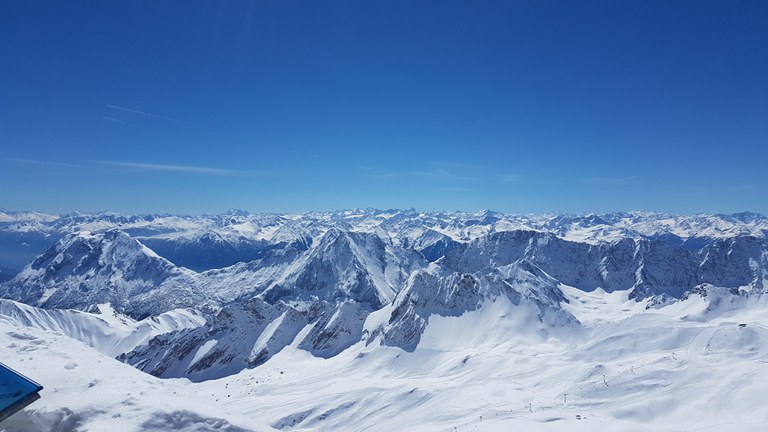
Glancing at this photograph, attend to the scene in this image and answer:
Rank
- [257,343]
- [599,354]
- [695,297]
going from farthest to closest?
[695,297] < [257,343] < [599,354]

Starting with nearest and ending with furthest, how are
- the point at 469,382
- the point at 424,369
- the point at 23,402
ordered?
the point at 23,402 → the point at 469,382 → the point at 424,369

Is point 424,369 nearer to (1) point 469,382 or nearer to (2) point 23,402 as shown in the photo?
(1) point 469,382

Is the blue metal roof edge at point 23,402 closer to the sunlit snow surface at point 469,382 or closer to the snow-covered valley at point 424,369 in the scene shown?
the sunlit snow surface at point 469,382

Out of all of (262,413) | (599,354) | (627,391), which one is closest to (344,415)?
(262,413)

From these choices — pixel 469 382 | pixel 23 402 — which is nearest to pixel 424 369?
pixel 469 382

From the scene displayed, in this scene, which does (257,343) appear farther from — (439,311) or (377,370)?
(439,311)

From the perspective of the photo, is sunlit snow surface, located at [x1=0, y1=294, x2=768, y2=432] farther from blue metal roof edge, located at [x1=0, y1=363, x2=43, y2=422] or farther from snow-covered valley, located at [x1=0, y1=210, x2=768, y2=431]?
blue metal roof edge, located at [x1=0, y1=363, x2=43, y2=422]

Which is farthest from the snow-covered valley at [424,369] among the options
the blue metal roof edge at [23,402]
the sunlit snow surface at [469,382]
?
the blue metal roof edge at [23,402]

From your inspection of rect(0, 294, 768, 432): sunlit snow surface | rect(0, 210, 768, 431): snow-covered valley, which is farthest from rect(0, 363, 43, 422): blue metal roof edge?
rect(0, 210, 768, 431): snow-covered valley
